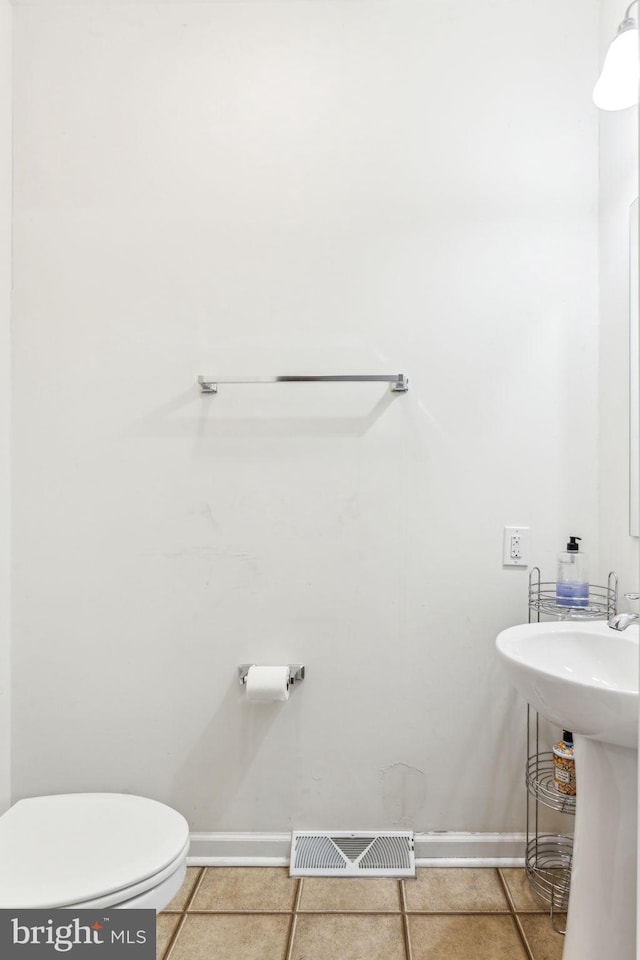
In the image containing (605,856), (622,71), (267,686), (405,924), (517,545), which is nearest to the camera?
(605,856)

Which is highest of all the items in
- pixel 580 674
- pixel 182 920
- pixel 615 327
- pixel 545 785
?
pixel 615 327

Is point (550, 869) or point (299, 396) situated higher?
point (299, 396)

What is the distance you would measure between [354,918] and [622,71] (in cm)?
198

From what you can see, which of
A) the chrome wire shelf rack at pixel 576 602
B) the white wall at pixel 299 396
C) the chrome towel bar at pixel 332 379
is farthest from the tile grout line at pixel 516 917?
the chrome towel bar at pixel 332 379

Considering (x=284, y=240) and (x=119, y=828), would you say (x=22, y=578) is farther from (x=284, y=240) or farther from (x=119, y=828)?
(x=284, y=240)

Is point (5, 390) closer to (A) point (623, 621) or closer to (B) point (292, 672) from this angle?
(B) point (292, 672)

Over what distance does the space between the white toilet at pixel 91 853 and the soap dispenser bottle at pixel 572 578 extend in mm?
1037

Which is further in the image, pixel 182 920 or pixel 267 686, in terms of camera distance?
pixel 267 686

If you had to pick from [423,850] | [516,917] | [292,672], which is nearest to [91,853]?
[292,672]

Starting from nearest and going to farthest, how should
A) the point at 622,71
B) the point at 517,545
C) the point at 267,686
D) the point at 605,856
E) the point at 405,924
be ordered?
the point at 605,856 → the point at 622,71 → the point at 405,924 → the point at 267,686 → the point at 517,545

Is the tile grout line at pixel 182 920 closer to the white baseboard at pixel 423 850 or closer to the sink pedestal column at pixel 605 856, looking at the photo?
the white baseboard at pixel 423 850

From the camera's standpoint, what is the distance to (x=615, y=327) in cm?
155

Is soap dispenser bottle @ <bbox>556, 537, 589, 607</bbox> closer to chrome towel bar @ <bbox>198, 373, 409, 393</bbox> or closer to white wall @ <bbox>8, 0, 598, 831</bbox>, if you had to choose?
white wall @ <bbox>8, 0, 598, 831</bbox>

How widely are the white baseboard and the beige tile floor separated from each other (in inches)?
0.9
